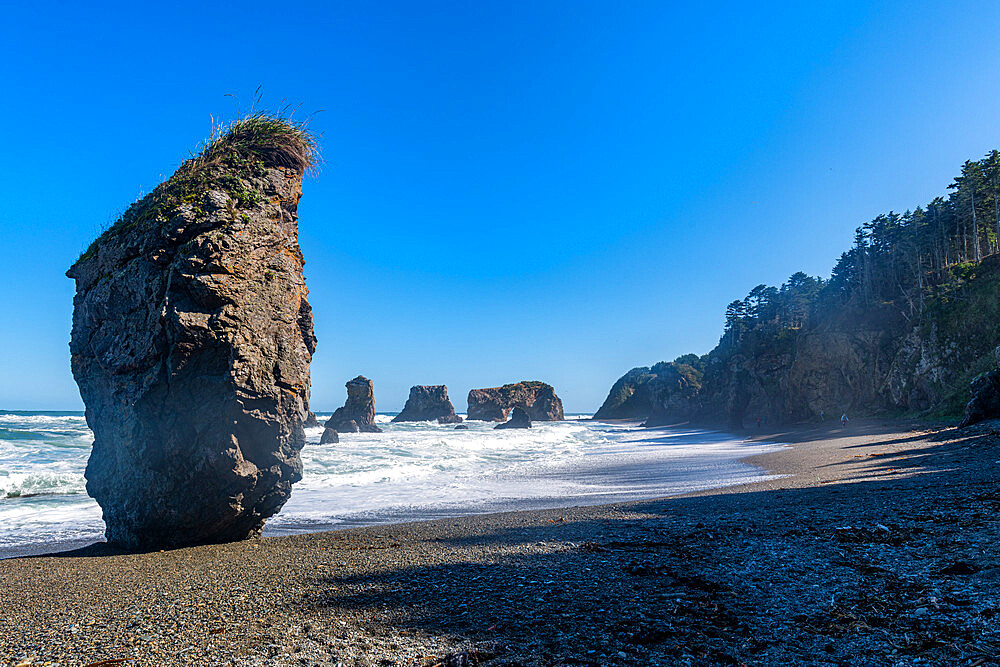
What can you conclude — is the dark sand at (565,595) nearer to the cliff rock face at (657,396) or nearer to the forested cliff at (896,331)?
the forested cliff at (896,331)

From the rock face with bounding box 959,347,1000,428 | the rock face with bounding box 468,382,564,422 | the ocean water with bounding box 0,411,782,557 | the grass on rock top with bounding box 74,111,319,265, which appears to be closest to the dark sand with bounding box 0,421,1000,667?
the ocean water with bounding box 0,411,782,557

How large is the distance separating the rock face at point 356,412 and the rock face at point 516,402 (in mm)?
62683

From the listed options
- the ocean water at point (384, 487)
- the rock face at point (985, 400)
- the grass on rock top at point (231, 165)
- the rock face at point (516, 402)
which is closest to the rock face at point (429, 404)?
the rock face at point (516, 402)

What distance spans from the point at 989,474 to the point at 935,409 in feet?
94.9

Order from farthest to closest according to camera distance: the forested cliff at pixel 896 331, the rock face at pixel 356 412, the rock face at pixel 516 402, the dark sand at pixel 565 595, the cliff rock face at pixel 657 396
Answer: the rock face at pixel 516 402, the cliff rock face at pixel 657 396, the rock face at pixel 356 412, the forested cliff at pixel 896 331, the dark sand at pixel 565 595

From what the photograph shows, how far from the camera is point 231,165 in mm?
10445

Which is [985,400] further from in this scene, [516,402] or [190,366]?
[516,402]

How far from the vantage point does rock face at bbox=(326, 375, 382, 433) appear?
64.6 m

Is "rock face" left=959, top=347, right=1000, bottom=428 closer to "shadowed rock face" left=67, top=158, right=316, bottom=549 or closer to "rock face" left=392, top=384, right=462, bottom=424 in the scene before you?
"shadowed rock face" left=67, top=158, right=316, bottom=549

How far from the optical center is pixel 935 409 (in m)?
31.2

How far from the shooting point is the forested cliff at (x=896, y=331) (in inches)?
1310

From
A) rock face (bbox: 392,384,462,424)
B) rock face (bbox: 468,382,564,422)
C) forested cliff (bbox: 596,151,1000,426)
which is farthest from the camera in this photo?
rock face (bbox: 468,382,564,422)

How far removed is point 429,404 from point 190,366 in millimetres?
102262

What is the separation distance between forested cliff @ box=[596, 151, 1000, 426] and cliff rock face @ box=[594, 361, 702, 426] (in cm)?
1608
